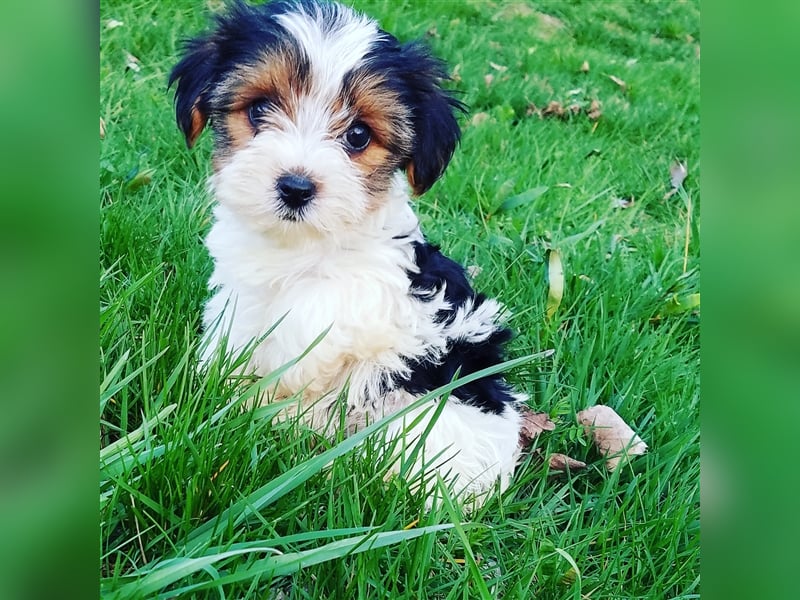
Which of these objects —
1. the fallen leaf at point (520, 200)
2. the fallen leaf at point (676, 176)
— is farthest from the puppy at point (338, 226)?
the fallen leaf at point (676, 176)

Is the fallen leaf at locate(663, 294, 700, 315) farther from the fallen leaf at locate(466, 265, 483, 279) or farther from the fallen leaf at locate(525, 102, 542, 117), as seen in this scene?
the fallen leaf at locate(525, 102, 542, 117)

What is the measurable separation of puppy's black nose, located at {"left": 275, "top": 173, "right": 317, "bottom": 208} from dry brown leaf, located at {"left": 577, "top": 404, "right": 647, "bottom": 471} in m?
0.86

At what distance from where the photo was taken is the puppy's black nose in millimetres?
1445

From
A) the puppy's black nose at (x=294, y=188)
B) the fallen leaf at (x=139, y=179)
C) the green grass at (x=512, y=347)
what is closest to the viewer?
the green grass at (x=512, y=347)

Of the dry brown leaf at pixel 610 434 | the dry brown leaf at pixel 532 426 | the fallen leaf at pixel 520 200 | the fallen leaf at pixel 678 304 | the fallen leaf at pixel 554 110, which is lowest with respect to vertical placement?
the dry brown leaf at pixel 532 426

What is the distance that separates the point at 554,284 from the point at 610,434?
0.56m

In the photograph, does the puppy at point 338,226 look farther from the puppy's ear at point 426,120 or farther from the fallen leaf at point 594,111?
the fallen leaf at point 594,111

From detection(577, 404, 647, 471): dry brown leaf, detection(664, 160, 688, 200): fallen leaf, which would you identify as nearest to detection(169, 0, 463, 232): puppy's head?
A: detection(577, 404, 647, 471): dry brown leaf

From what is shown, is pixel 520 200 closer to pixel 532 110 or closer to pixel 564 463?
pixel 532 110

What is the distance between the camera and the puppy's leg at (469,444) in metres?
1.46

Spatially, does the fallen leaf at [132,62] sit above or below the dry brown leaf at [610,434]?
above

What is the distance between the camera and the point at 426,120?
64.6 inches

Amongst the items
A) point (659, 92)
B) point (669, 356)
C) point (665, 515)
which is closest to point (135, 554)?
point (665, 515)

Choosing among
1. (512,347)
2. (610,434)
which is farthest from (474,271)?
(610,434)
